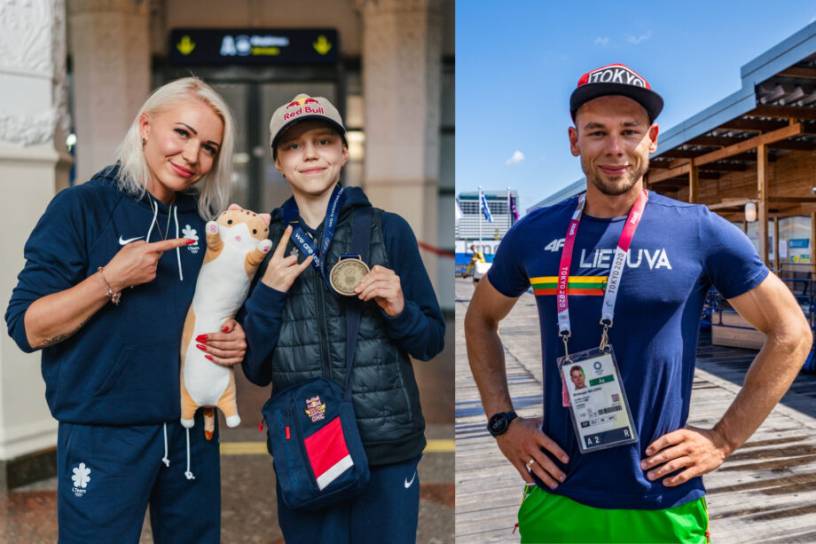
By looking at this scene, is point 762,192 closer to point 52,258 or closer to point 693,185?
point 693,185

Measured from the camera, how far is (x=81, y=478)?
69.9 inches

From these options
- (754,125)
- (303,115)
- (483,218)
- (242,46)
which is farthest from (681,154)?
(303,115)

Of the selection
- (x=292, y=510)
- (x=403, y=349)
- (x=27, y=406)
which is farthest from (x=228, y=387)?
(x=27, y=406)

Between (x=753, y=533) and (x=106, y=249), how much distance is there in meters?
3.41

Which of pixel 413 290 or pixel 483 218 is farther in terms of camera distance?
pixel 483 218

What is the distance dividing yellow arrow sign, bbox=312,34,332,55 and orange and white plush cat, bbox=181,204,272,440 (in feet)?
9.54

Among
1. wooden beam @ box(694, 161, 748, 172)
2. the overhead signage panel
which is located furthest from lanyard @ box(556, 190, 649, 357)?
wooden beam @ box(694, 161, 748, 172)

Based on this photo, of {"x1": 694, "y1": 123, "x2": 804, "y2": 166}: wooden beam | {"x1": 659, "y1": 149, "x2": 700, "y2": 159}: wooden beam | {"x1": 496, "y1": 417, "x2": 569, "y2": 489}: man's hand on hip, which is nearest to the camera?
{"x1": 496, "y1": 417, "x2": 569, "y2": 489}: man's hand on hip

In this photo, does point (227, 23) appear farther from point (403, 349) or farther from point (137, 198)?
point (403, 349)

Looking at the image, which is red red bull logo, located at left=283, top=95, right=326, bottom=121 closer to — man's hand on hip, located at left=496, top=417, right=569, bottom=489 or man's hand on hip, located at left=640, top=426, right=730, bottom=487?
man's hand on hip, located at left=496, top=417, right=569, bottom=489

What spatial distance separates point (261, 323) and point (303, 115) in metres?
0.52

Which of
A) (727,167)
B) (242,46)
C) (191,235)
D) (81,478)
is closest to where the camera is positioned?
(81,478)

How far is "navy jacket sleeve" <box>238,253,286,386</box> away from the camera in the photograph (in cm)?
167

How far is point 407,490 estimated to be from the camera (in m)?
1.83
